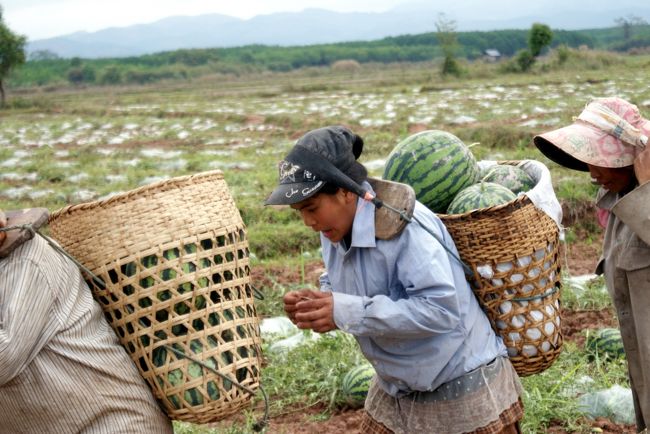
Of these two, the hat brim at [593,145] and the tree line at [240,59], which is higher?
the hat brim at [593,145]

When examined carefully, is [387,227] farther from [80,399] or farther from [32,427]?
[32,427]

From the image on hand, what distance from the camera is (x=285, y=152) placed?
1388 centimetres

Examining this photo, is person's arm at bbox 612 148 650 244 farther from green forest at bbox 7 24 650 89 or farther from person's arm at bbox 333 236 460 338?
green forest at bbox 7 24 650 89

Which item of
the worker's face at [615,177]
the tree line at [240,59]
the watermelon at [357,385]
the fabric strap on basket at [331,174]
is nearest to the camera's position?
the fabric strap on basket at [331,174]

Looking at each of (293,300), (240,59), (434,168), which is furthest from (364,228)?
(240,59)

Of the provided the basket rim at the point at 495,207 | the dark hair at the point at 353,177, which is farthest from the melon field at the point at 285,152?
the dark hair at the point at 353,177

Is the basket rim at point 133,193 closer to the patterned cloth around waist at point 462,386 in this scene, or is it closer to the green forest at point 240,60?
the patterned cloth around waist at point 462,386

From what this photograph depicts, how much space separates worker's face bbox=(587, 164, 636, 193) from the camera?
2.60 metres

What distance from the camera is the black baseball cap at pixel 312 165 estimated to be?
7.41 feet

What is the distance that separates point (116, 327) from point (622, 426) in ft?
9.08

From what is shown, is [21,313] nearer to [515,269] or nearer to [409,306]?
[409,306]

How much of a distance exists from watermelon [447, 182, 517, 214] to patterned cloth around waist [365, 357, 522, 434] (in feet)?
1.78

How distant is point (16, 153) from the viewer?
16.9 metres

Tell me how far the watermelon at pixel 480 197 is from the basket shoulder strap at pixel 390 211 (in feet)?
1.34
